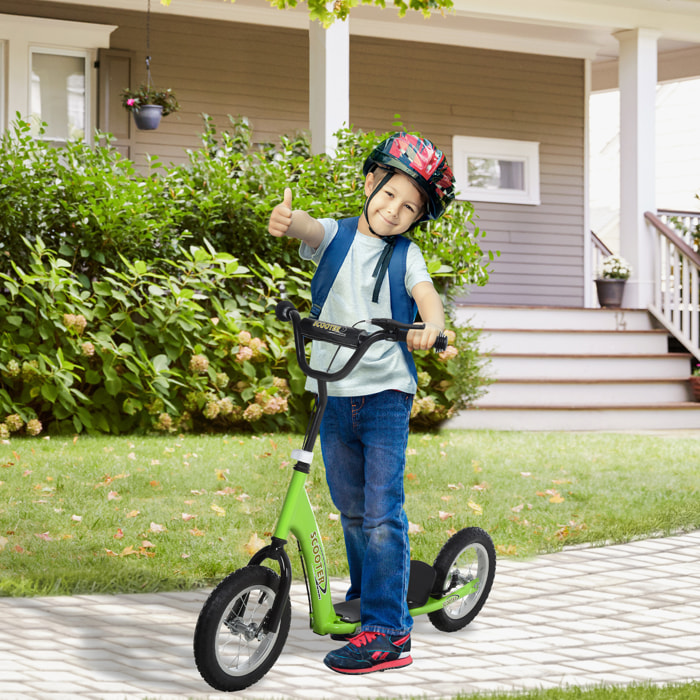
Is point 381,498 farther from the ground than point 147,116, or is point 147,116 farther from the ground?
point 147,116

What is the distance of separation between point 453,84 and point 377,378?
34.7 ft

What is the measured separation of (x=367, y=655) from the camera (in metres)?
2.88

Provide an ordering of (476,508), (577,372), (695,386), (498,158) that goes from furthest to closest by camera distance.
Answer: (498,158) < (695,386) < (577,372) < (476,508)

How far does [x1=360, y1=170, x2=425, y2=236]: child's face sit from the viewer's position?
2996 millimetres

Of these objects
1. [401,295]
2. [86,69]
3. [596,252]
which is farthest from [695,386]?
[401,295]

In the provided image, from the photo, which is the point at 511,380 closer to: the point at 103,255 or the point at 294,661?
the point at 103,255

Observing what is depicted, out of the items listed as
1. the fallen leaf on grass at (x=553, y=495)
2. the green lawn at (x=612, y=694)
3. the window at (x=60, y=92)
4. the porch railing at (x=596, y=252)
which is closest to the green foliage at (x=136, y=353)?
the fallen leaf on grass at (x=553, y=495)

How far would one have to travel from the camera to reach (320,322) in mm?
2840

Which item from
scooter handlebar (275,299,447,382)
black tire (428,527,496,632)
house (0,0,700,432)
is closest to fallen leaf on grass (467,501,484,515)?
black tire (428,527,496,632)

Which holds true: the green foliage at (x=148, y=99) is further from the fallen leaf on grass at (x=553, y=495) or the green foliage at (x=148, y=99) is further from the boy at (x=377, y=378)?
the boy at (x=377, y=378)

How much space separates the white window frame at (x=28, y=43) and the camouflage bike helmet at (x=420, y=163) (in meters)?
8.82

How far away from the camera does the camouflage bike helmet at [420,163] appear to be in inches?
115

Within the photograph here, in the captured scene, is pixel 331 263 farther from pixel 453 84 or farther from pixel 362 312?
pixel 453 84

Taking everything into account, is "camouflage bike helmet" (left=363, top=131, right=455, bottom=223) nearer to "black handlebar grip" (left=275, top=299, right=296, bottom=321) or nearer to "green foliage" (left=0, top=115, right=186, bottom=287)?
"black handlebar grip" (left=275, top=299, right=296, bottom=321)
